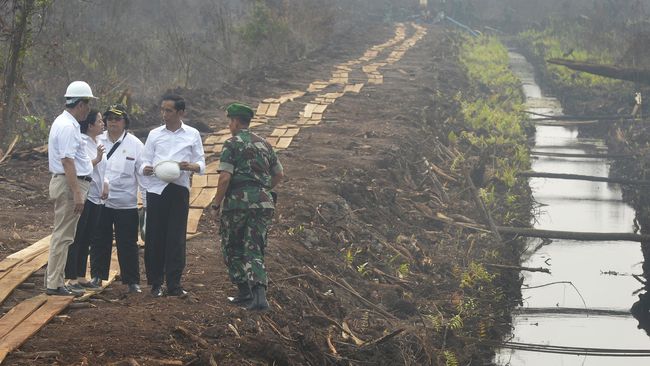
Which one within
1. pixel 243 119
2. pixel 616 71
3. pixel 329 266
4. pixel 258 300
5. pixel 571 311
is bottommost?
pixel 571 311

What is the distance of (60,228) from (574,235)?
9.64m

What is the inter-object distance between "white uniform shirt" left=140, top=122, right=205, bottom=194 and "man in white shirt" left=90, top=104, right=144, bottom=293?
17 cm

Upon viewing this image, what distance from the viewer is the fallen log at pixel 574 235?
15.5m

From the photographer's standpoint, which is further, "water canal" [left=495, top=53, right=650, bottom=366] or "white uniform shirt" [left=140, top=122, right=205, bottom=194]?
"water canal" [left=495, top=53, right=650, bottom=366]

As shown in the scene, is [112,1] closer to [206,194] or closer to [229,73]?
[229,73]

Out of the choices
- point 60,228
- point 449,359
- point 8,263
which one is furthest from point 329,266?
point 60,228

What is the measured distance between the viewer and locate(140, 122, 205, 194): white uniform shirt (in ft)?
27.3

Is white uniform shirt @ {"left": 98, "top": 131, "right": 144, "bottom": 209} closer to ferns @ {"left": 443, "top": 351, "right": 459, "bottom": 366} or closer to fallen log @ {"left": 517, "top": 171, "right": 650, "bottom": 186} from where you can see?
ferns @ {"left": 443, "top": 351, "right": 459, "bottom": 366}

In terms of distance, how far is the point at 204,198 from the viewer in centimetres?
1266

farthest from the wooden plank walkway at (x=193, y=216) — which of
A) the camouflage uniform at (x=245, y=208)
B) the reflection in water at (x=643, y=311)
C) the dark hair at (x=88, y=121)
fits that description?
the reflection in water at (x=643, y=311)

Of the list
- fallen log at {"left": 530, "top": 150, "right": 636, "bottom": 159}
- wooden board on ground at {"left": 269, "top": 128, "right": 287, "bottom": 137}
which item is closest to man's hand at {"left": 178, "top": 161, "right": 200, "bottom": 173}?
wooden board on ground at {"left": 269, "top": 128, "right": 287, "bottom": 137}

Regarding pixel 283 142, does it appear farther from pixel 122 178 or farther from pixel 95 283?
pixel 95 283

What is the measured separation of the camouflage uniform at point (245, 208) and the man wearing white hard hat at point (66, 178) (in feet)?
3.49

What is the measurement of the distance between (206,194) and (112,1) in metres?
20.1
